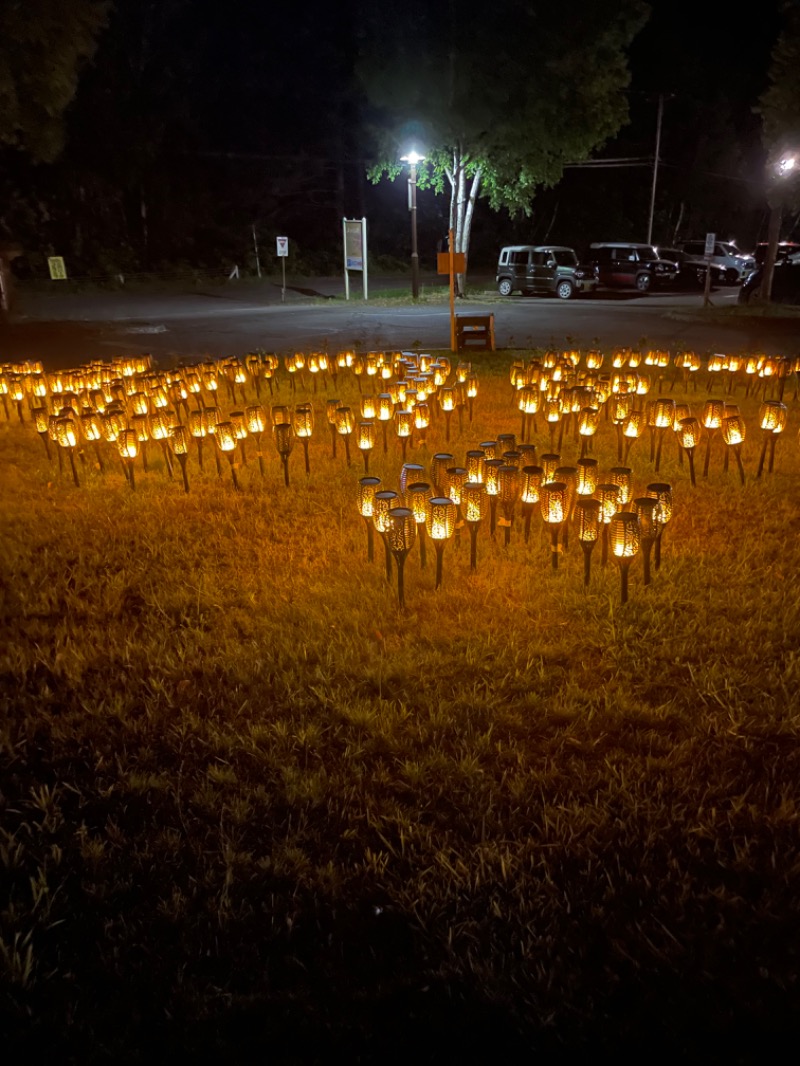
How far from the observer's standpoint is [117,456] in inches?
270

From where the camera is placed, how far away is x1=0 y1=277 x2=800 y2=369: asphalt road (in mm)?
13711

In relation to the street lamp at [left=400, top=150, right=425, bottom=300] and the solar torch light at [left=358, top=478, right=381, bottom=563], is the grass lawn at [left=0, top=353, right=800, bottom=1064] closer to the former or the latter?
the solar torch light at [left=358, top=478, right=381, bottom=563]

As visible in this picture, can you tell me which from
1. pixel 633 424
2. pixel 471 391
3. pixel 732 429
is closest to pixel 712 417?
pixel 732 429

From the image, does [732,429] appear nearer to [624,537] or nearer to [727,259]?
[624,537]

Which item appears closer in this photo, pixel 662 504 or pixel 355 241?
pixel 662 504

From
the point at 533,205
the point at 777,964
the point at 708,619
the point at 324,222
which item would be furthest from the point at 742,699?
the point at 533,205

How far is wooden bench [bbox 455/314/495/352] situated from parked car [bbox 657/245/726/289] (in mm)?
17307

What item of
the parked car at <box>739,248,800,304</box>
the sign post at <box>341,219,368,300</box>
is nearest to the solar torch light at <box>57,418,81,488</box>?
the sign post at <box>341,219,368,300</box>

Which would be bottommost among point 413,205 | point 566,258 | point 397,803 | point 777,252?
point 397,803

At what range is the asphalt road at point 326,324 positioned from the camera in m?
13.7

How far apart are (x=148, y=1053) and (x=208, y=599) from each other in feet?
8.22

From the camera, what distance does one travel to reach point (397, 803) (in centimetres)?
267

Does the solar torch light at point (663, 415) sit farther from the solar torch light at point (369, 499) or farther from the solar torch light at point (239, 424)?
the solar torch light at point (239, 424)

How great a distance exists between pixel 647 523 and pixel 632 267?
954 inches
